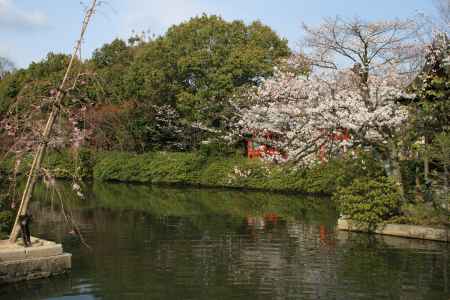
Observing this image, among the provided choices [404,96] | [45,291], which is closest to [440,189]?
[404,96]

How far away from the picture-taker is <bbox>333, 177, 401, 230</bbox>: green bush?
17734 millimetres

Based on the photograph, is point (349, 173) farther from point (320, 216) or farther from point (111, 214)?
point (111, 214)

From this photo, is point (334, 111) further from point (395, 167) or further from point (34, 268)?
point (34, 268)

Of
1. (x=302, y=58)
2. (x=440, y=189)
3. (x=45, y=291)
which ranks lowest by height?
(x=45, y=291)

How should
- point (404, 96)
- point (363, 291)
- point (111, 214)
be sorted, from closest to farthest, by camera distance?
point (363, 291) < point (404, 96) < point (111, 214)

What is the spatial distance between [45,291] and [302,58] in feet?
43.0

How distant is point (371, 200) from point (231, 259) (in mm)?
6032

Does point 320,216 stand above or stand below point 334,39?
below

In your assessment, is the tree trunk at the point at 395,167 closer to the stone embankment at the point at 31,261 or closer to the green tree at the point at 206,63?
the stone embankment at the point at 31,261

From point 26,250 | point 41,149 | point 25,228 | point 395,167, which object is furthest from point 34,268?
point 395,167

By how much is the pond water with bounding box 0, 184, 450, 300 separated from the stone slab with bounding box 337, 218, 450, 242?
394mm

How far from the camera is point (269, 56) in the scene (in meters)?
38.5

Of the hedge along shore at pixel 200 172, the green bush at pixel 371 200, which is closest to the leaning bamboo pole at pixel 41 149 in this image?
the green bush at pixel 371 200

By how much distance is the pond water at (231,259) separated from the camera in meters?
10.9
